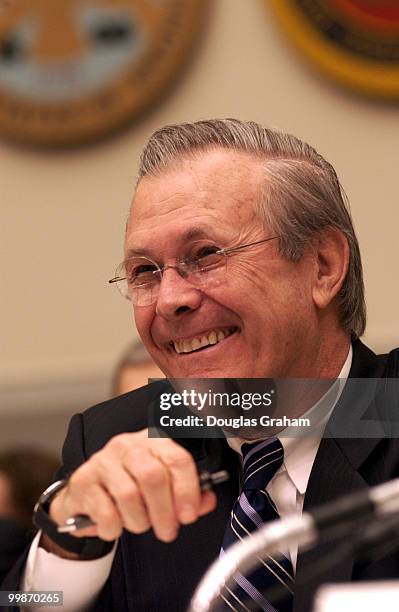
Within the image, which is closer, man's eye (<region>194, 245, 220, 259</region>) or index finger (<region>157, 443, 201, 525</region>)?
index finger (<region>157, 443, 201, 525</region>)

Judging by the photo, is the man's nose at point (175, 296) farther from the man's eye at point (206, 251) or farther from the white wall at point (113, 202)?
the white wall at point (113, 202)

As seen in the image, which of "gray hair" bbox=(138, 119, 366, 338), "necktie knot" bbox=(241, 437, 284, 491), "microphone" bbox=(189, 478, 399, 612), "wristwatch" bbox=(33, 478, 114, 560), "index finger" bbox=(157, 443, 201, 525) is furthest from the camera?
"gray hair" bbox=(138, 119, 366, 338)

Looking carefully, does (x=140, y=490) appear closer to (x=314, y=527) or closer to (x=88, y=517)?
(x=88, y=517)

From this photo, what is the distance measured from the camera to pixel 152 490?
88 centimetres

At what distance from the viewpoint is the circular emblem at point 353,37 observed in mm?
2385

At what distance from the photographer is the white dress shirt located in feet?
3.50

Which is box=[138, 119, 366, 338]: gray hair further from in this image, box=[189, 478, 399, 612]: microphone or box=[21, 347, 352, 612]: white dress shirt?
box=[189, 478, 399, 612]: microphone

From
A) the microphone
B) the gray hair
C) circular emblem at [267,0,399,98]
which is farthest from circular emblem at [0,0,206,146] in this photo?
the microphone

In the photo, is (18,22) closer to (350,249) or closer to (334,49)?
(334,49)

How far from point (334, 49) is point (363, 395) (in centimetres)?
143

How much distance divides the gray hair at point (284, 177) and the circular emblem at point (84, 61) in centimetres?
118

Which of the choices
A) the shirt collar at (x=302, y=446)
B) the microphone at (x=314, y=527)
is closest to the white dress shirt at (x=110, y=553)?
the shirt collar at (x=302, y=446)

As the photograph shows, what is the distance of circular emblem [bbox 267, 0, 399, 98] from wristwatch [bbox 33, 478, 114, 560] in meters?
1.61

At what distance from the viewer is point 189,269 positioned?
46.0 inches
